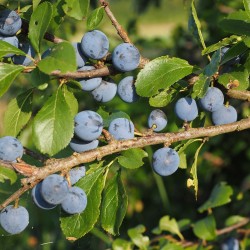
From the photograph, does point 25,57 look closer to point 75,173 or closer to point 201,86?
point 75,173

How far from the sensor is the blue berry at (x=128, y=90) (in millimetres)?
1273

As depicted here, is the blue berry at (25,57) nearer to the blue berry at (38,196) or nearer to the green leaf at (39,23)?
the green leaf at (39,23)

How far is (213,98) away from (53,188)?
0.44 m

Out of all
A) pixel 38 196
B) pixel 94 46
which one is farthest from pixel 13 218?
pixel 94 46

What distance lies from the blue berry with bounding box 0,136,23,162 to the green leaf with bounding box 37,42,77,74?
0.15 m

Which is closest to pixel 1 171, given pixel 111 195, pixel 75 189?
pixel 75 189

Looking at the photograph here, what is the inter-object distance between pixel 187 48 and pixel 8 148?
8.26 ft

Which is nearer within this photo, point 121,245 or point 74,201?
point 74,201

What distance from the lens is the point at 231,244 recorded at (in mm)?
1939

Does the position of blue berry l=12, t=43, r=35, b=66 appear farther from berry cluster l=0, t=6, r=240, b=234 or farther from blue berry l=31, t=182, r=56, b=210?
blue berry l=31, t=182, r=56, b=210

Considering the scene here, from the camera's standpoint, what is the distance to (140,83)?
48.8 inches

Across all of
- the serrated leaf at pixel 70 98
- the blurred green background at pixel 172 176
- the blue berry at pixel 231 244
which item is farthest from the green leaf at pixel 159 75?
the blurred green background at pixel 172 176

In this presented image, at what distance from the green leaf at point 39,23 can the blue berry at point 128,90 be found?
8.6 inches

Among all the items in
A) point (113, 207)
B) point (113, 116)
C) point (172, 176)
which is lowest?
point (172, 176)
